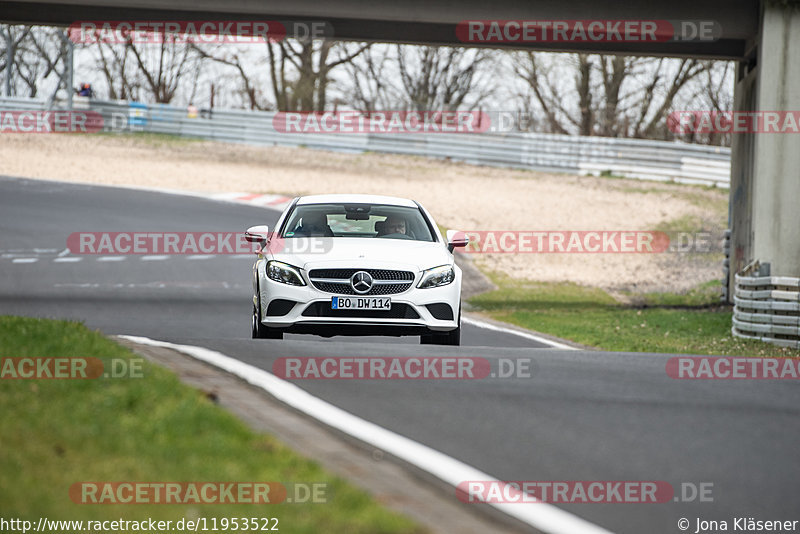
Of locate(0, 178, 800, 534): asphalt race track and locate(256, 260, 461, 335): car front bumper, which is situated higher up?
locate(256, 260, 461, 335): car front bumper

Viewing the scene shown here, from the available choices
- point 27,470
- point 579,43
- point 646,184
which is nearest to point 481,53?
point 646,184

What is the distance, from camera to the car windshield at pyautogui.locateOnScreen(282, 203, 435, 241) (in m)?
11.4

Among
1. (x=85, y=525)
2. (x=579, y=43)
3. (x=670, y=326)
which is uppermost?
(x=579, y=43)

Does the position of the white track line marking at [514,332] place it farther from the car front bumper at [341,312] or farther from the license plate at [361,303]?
the license plate at [361,303]

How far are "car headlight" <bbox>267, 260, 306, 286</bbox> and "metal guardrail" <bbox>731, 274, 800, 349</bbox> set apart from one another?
8093 millimetres

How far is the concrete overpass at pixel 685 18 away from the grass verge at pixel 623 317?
1637mm

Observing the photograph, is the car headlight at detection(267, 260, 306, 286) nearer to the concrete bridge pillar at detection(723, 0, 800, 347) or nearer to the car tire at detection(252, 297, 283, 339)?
the car tire at detection(252, 297, 283, 339)

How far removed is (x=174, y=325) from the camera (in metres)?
15.9

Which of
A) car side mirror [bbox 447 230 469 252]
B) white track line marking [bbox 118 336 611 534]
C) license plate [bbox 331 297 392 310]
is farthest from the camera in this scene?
car side mirror [bbox 447 230 469 252]

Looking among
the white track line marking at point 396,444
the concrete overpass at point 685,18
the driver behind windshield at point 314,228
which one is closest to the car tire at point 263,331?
the driver behind windshield at point 314,228

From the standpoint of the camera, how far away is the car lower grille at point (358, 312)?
A: 1053 cm

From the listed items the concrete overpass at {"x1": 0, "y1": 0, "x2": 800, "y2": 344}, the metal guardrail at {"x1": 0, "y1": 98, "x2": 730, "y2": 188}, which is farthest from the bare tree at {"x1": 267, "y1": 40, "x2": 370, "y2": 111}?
the concrete overpass at {"x1": 0, "y1": 0, "x2": 800, "y2": 344}

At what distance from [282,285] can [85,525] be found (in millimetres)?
6049

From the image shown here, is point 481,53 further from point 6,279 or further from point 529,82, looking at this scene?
point 6,279
